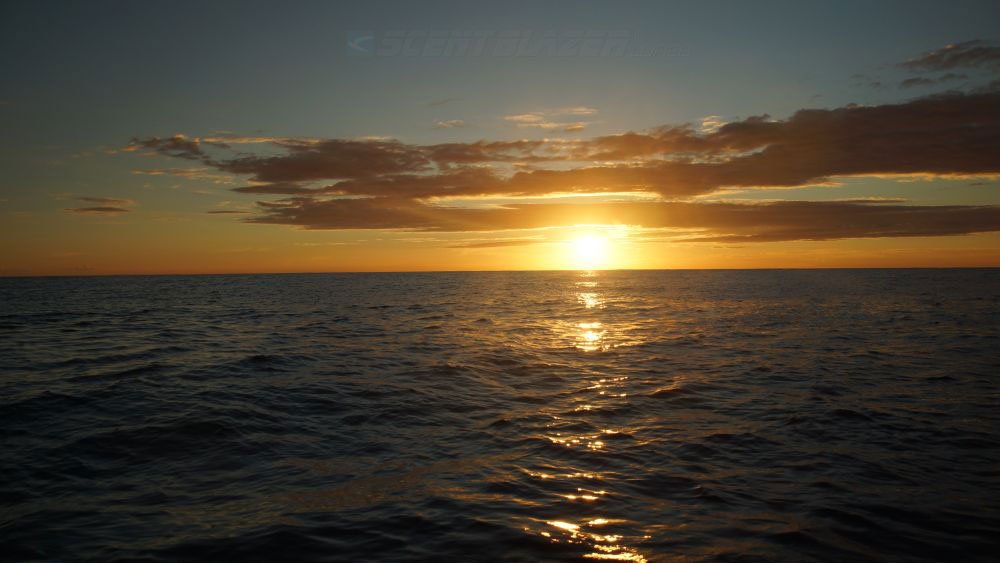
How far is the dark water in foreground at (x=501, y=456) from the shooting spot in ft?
25.2

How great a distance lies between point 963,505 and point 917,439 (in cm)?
410

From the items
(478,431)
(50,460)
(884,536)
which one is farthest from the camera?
(478,431)

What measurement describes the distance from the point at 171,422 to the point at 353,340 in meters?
18.2

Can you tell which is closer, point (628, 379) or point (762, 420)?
point (762, 420)

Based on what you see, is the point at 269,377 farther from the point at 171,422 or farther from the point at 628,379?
the point at 628,379

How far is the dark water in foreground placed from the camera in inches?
302

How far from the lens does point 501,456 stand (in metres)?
11.4

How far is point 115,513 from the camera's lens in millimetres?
8586

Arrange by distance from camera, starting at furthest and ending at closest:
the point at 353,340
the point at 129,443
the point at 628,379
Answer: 1. the point at 353,340
2. the point at 628,379
3. the point at 129,443

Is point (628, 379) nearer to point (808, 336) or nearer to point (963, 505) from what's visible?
point (963, 505)

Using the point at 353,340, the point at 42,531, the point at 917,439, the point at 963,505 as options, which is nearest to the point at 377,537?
the point at 42,531

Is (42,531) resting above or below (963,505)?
below

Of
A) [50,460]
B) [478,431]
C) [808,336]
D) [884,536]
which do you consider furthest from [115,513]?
[808,336]

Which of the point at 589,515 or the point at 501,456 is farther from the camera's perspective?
the point at 501,456
